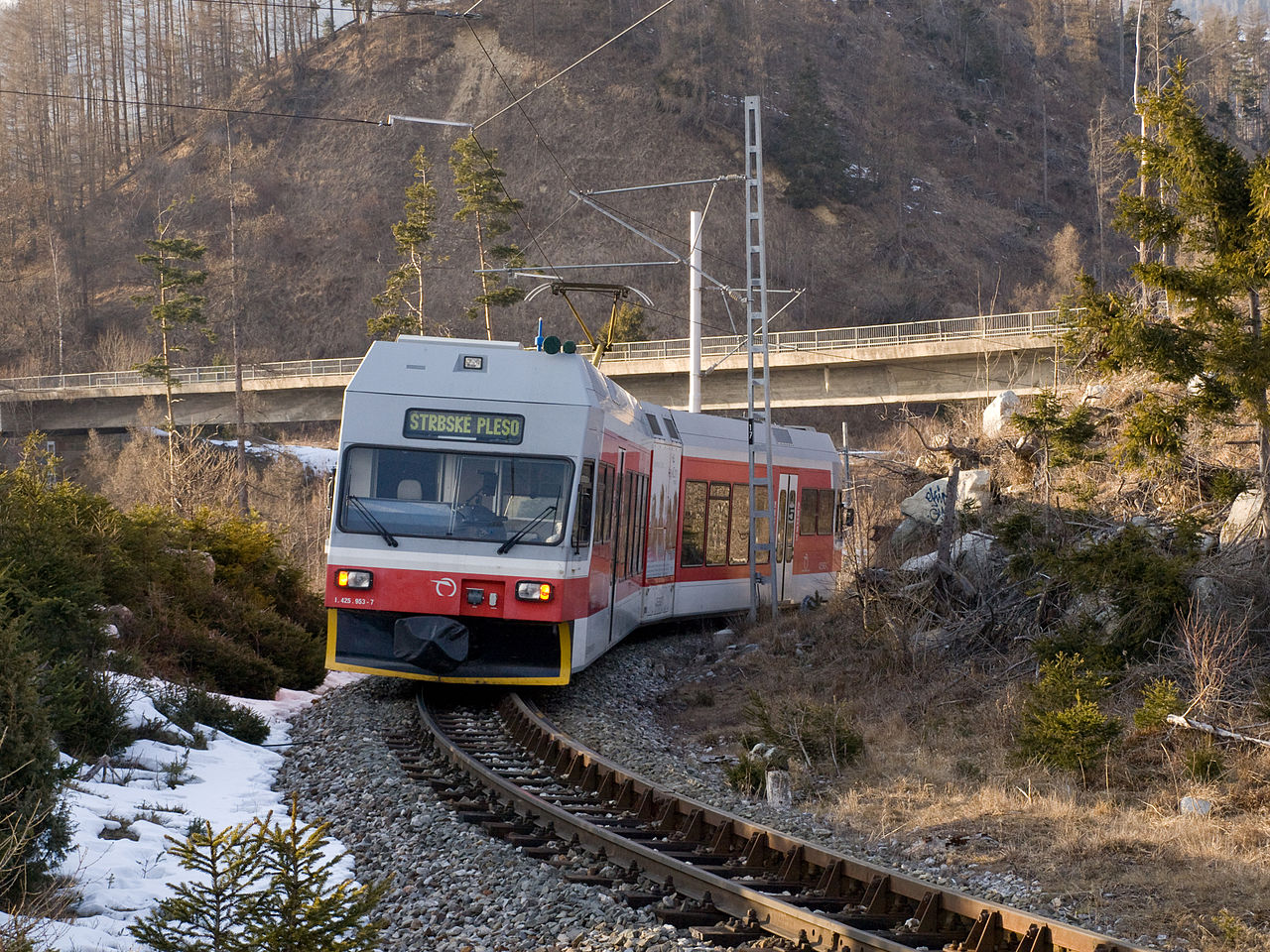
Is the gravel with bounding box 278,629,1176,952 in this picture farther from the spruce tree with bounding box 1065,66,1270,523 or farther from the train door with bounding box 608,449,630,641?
the spruce tree with bounding box 1065,66,1270,523

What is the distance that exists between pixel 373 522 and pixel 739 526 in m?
9.21

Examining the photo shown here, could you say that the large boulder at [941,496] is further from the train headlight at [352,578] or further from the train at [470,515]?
the train headlight at [352,578]

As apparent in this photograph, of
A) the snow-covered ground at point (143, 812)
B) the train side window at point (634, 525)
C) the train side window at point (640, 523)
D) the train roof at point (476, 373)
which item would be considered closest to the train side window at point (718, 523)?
the train side window at point (640, 523)

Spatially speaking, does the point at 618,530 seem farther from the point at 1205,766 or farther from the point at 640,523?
the point at 1205,766

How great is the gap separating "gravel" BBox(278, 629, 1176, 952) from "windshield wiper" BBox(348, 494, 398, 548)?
1729mm

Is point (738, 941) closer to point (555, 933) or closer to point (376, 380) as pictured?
point (555, 933)

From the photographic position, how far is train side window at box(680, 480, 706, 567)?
1855 cm

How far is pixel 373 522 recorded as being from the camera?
1231 centimetres

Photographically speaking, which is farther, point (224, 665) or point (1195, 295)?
point (224, 665)

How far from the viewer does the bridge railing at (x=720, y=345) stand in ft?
130

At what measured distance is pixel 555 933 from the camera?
6027 millimetres

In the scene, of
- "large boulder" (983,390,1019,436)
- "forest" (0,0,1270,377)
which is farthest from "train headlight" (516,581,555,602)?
"forest" (0,0,1270,377)

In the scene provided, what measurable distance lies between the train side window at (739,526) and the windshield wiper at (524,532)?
8118mm

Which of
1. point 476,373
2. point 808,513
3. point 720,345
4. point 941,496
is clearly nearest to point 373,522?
point 476,373
